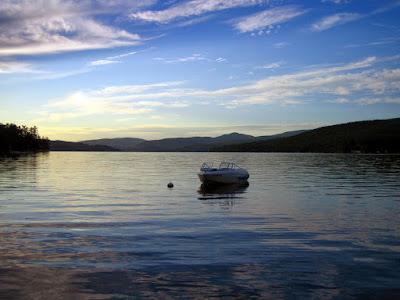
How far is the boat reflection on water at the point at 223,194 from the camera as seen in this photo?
141 ft

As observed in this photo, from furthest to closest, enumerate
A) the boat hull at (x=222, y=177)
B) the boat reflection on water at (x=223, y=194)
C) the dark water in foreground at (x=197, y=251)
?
the boat hull at (x=222, y=177)
the boat reflection on water at (x=223, y=194)
the dark water in foreground at (x=197, y=251)

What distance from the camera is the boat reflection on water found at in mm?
42938

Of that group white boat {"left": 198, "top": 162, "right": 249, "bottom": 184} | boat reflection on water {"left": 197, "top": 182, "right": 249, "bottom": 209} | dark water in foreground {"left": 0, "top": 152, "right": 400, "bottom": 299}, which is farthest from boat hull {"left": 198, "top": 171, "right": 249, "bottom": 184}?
dark water in foreground {"left": 0, "top": 152, "right": 400, "bottom": 299}

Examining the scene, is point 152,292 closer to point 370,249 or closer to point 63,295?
point 63,295

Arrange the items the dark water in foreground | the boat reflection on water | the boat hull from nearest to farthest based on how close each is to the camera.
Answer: the dark water in foreground, the boat reflection on water, the boat hull

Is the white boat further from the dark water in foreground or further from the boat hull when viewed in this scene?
the dark water in foreground

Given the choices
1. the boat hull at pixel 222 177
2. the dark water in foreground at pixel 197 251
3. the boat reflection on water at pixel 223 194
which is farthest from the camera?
the boat hull at pixel 222 177

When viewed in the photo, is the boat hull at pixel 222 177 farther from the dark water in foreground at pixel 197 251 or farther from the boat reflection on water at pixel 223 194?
the dark water in foreground at pixel 197 251

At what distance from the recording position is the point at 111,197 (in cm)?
4553

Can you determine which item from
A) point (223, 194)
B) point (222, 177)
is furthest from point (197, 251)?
point (222, 177)

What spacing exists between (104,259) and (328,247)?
988cm

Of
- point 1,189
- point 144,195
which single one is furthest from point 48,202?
point 1,189

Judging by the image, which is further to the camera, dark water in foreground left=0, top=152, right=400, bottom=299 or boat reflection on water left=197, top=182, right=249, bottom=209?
boat reflection on water left=197, top=182, right=249, bottom=209

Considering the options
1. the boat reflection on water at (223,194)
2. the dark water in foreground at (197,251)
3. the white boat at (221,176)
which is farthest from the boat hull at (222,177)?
the dark water in foreground at (197,251)
